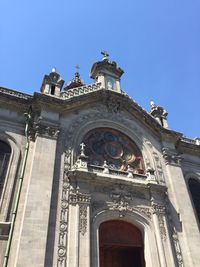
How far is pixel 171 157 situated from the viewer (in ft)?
66.9

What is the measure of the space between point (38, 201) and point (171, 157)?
35.6 feet

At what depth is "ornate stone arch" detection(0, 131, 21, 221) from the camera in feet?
45.2

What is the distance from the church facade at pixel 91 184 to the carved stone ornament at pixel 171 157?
8 centimetres

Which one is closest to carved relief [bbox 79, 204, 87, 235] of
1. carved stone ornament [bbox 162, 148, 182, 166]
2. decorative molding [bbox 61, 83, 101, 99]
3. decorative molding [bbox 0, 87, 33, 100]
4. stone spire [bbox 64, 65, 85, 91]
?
carved stone ornament [bbox 162, 148, 182, 166]

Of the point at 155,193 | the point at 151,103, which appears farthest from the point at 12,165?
the point at 151,103

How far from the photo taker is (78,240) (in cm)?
1329

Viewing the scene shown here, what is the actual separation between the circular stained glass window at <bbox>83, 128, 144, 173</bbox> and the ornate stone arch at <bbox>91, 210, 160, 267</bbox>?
3558mm

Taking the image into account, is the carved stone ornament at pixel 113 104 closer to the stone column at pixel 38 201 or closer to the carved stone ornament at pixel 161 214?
the stone column at pixel 38 201

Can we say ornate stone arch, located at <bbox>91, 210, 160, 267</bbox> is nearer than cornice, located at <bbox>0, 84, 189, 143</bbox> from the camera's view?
Yes

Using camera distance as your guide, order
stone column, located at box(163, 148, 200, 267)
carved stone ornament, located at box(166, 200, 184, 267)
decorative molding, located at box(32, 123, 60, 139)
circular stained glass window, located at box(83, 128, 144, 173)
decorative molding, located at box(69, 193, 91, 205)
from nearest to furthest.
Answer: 1. decorative molding, located at box(69, 193, 91, 205)
2. carved stone ornament, located at box(166, 200, 184, 267)
3. stone column, located at box(163, 148, 200, 267)
4. decorative molding, located at box(32, 123, 60, 139)
5. circular stained glass window, located at box(83, 128, 144, 173)

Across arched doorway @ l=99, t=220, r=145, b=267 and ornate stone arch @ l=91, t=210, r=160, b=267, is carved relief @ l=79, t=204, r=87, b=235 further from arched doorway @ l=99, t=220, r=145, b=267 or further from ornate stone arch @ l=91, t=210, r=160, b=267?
arched doorway @ l=99, t=220, r=145, b=267

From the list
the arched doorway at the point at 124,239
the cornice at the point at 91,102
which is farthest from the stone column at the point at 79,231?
the cornice at the point at 91,102

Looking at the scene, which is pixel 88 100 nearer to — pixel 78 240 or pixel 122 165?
pixel 122 165

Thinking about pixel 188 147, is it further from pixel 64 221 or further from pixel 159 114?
pixel 64 221
